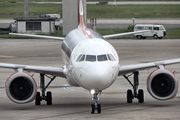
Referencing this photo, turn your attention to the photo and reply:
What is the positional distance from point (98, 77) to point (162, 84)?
16.1 feet

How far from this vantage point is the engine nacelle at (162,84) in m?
24.3

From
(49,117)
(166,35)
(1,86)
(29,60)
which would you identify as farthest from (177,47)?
(49,117)

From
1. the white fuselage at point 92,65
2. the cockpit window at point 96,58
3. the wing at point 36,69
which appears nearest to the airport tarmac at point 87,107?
the white fuselage at point 92,65

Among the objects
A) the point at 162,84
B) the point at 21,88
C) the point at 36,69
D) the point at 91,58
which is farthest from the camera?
the point at 36,69

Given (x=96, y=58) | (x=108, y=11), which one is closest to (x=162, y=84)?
(x=96, y=58)

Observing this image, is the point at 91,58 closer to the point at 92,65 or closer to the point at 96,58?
the point at 96,58

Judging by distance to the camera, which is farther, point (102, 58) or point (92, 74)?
point (102, 58)

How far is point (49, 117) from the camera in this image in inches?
895

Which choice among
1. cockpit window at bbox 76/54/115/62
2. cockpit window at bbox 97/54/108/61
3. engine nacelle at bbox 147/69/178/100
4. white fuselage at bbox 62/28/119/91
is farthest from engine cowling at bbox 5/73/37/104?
engine nacelle at bbox 147/69/178/100

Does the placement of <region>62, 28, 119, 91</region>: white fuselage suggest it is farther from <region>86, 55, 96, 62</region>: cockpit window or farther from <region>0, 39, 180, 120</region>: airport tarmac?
<region>0, 39, 180, 120</region>: airport tarmac

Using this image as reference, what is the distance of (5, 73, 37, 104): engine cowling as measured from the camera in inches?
949

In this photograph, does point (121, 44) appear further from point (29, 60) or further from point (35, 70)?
point (35, 70)

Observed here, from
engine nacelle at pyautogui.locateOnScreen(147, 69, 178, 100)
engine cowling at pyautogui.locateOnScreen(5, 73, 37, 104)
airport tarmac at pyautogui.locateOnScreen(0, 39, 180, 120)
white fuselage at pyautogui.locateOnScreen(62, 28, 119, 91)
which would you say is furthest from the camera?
engine nacelle at pyautogui.locateOnScreen(147, 69, 178, 100)

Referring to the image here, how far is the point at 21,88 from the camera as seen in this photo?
80.2 feet
